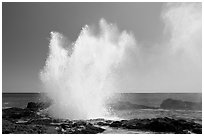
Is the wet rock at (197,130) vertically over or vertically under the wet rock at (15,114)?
over

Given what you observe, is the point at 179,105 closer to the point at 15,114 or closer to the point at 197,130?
the point at 197,130

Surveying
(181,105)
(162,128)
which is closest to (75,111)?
(162,128)

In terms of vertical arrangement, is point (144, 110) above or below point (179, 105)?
below

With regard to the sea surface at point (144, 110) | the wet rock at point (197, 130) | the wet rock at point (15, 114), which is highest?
the wet rock at point (197, 130)

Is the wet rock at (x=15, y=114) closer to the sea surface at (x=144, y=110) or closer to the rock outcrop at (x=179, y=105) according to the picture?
the sea surface at (x=144, y=110)

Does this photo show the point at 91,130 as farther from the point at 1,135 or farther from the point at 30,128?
the point at 1,135

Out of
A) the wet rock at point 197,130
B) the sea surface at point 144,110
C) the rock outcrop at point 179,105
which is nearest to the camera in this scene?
the wet rock at point 197,130

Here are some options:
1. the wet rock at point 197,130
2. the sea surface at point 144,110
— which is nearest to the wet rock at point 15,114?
the sea surface at point 144,110

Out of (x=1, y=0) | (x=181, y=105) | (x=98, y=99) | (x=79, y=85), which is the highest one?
(x=1, y=0)

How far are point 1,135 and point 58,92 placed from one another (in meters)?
11.9

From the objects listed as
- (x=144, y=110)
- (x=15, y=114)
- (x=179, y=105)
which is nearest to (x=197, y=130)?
(x=15, y=114)

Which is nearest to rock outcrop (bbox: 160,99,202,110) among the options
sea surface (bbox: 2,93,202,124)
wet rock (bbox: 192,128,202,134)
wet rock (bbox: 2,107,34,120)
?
sea surface (bbox: 2,93,202,124)

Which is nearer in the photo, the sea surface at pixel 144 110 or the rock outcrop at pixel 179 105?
the sea surface at pixel 144 110

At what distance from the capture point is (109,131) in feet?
50.4
